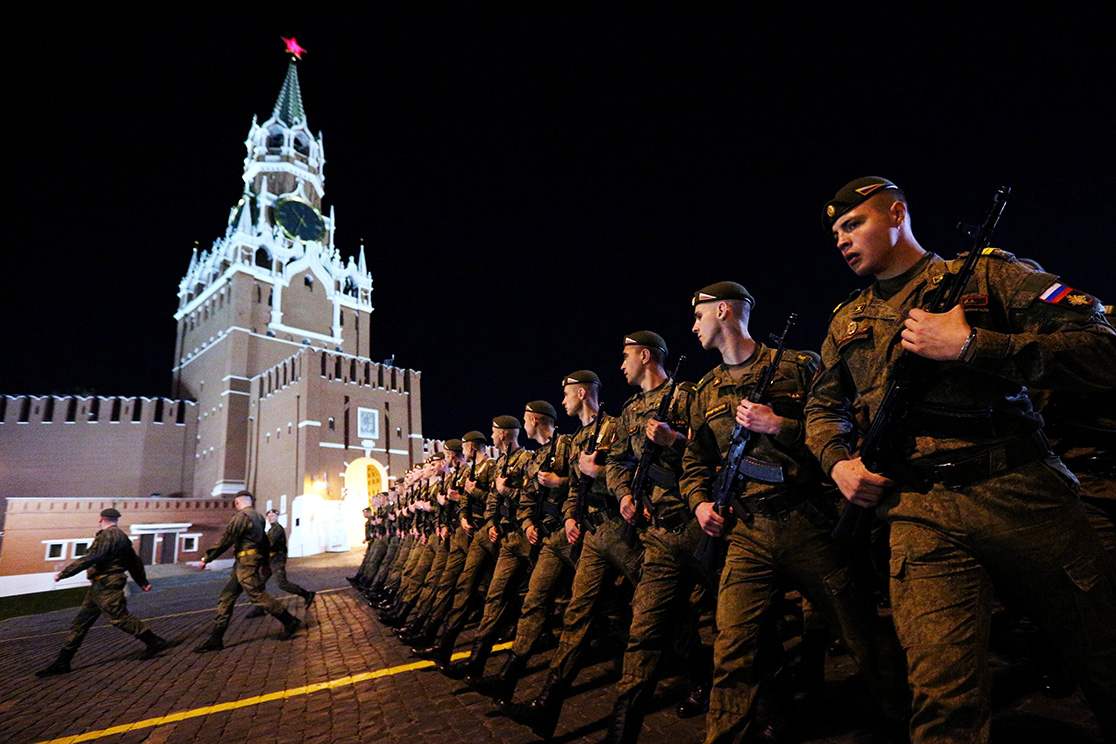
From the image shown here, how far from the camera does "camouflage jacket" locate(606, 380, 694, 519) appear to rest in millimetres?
4105

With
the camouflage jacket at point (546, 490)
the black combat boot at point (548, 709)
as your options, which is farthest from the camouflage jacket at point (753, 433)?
the camouflage jacket at point (546, 490)

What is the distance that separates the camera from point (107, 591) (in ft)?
27.6

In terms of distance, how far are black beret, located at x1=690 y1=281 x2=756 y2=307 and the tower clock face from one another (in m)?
57.2

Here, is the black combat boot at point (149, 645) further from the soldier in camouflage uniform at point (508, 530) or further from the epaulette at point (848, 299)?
the epaulette at point (848, 299)

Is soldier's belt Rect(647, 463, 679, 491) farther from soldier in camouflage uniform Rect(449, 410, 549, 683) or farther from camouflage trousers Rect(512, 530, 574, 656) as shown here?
soldier in camouflage uniform Rect(449, 410, 549, 683)

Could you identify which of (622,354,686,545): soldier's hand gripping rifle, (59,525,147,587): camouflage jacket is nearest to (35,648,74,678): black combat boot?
(59,525,147,587): camouflage jacket

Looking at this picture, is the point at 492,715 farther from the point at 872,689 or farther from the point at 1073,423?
the point at 1073,423

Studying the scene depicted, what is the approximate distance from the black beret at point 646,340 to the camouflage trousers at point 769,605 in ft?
7.33

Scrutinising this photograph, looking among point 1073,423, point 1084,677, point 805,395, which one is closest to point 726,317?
point 805,395

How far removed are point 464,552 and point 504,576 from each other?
165 cm

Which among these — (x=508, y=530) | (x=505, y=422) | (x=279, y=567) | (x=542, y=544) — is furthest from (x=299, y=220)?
(x=542, y=544)

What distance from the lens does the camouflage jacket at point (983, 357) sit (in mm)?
1951

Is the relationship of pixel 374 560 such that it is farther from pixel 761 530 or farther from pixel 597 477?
pixel 761 530

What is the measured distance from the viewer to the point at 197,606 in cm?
1540
